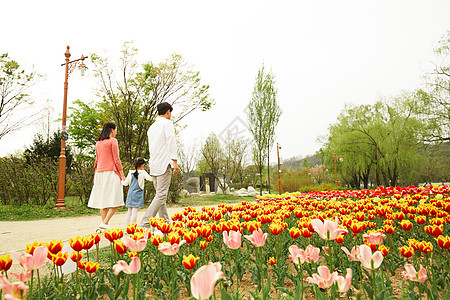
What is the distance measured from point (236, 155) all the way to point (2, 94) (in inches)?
968

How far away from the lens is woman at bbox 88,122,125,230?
15.8ft

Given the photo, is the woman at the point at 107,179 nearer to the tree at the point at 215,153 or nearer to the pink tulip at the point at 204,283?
the pink tulip at the point at 204,283

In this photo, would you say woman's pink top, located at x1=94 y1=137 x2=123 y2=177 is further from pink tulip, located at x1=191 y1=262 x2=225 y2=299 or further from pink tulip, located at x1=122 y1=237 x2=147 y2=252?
pink tulip, located at x1=191 y1=262 x2=225 y2=299

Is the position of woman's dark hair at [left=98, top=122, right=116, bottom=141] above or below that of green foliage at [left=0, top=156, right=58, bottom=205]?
above

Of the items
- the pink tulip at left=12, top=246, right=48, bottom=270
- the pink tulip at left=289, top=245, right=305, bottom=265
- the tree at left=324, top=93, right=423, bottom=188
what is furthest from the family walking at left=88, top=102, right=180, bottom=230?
the tree at left=324, top=93, right=423, bottom=188

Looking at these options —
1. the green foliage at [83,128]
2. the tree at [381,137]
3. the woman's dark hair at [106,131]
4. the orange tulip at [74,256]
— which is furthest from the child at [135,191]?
the tree at [381,137]

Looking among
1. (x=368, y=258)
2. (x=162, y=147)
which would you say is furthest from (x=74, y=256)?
(x=162, y=147)

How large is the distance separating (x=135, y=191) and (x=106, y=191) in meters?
0.76

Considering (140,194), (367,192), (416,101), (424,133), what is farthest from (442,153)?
(140,194)

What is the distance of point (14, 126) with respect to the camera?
53.5ft

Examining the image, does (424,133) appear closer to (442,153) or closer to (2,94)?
(442,153)

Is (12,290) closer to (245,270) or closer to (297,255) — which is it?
(297,255)

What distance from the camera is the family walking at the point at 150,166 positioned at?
14.5 feet

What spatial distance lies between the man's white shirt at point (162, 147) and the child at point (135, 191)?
78 centimetres
